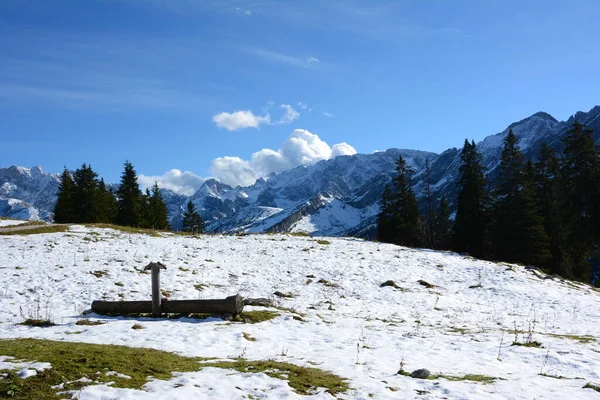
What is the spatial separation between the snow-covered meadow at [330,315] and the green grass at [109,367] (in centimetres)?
34

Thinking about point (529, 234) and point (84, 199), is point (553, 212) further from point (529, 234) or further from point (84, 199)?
point (84, 199)

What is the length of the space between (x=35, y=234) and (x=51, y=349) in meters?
26.2

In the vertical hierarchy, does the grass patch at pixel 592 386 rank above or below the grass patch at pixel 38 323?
below

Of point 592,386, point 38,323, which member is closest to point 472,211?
point 592,386

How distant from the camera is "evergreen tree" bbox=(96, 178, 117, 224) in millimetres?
62469

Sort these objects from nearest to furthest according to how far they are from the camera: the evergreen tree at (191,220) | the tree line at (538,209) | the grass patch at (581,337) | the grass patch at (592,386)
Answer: the grass patch at (592,386)
the grass patch at (581,337)
the tree line at (538,209)
the evergreen tree at (191,220)

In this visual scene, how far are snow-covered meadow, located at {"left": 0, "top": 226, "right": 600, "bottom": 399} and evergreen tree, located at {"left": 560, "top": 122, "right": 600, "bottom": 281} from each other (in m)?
16.4

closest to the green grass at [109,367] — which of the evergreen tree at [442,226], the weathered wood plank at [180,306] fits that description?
the weathered wood plank at [180,306]

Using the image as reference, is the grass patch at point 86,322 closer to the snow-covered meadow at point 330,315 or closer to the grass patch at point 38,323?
the snow-covered meadow at point 330,315

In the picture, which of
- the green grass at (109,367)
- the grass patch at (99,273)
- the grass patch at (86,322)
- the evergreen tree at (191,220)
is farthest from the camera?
the evergreen tree at (191,220)

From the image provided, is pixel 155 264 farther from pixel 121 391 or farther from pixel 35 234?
→ pixel 35 234

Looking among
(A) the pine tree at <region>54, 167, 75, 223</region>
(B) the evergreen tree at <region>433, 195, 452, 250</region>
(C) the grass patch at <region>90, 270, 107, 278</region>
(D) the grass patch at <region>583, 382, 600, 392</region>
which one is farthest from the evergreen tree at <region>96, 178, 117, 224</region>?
(D) the grass patch at <region>583, 382, 600, 392</region>

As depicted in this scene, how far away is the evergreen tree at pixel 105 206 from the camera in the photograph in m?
62.5

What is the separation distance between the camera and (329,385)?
26.3ft
